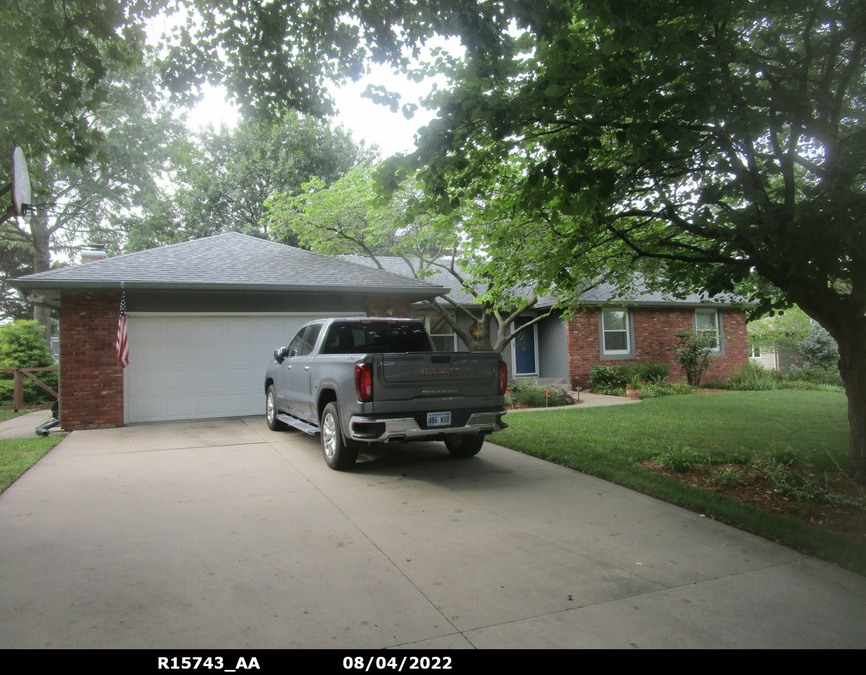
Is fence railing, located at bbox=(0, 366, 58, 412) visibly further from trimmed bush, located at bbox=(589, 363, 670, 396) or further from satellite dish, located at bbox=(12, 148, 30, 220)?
trimmed bush, located at bbox=(589, 363, 670, 396)

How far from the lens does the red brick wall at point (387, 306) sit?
43.4ft

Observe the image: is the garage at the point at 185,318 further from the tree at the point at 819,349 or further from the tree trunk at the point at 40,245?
the tree trunk at the point at 40,245

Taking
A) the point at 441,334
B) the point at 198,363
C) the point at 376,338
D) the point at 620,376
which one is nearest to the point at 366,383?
the point at 376,338

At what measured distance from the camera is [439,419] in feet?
22.3

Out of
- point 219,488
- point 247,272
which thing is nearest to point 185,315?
point 247,272

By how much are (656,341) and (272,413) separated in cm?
1329

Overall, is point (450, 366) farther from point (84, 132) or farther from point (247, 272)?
point (247, 272)

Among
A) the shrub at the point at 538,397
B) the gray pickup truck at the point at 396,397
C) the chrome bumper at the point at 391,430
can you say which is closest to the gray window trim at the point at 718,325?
the shrub at the point at 538,397

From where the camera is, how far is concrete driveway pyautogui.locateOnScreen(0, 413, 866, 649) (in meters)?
3.21

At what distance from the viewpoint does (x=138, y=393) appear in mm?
11352

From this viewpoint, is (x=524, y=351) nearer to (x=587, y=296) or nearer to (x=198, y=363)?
(x=587, y=296)

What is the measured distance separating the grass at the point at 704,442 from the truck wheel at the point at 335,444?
280cm
